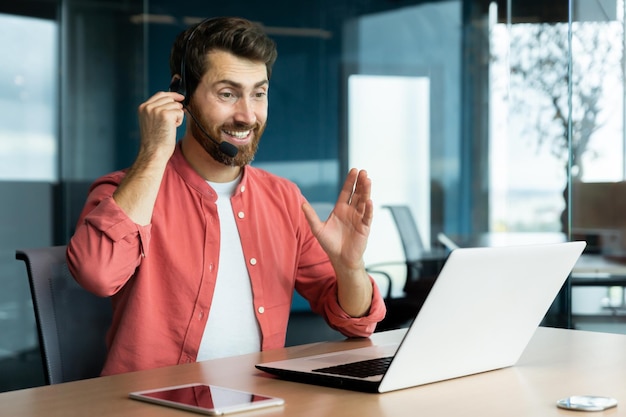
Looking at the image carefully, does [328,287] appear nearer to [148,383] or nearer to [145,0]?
[148,383]

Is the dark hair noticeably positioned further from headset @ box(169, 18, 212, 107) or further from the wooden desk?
the wooden desk

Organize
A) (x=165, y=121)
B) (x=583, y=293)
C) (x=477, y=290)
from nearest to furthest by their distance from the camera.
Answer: (x=477, y=290), (x=165, y=121), (x=583, y=293)

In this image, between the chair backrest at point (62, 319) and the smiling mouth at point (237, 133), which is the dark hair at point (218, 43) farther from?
the chair backrest at point (62, 319)

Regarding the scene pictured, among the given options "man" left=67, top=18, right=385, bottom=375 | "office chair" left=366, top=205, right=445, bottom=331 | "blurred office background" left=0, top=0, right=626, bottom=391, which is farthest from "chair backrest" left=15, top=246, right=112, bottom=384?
"office chair" left=366, top=205, right=445, bottom=331

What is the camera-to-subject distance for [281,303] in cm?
208

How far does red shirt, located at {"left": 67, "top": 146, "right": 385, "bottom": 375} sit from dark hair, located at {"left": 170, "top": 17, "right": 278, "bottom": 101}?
191 mm

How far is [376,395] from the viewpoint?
53.2 inches

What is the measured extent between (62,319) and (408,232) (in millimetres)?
2738

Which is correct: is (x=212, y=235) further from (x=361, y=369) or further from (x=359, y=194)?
(x=361, y=369)

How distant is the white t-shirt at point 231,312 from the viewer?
1.98 m

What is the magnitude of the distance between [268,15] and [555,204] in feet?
5.80

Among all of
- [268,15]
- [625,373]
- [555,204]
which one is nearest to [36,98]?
[268,15]

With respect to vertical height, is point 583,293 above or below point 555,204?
below

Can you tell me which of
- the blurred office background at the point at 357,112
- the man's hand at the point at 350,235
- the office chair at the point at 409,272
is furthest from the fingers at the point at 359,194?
the office chair at the point at 409,272
